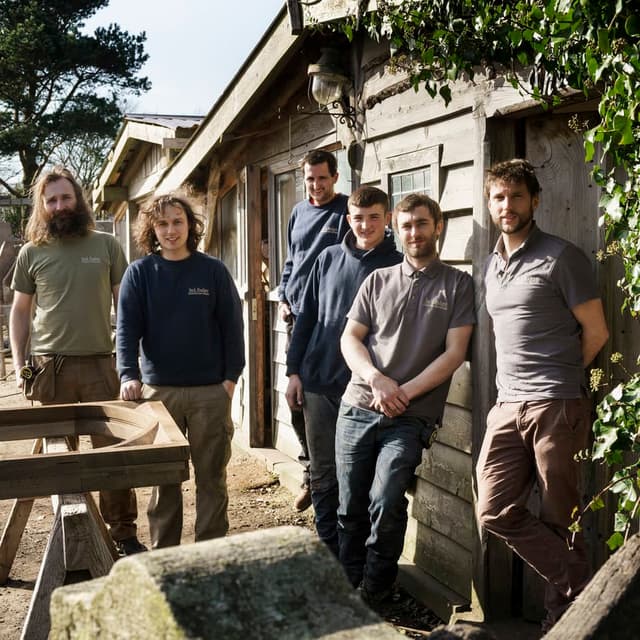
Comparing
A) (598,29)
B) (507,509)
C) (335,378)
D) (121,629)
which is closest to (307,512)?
(335,378)

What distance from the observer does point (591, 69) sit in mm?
2820

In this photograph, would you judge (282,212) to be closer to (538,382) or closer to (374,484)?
(374,484)

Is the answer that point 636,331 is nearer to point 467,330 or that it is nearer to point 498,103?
point 467,330

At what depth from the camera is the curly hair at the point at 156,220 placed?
4.43 metres

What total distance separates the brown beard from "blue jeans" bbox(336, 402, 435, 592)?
5.86 ft

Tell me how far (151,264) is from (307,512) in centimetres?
250

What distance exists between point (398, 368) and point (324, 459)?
94cm

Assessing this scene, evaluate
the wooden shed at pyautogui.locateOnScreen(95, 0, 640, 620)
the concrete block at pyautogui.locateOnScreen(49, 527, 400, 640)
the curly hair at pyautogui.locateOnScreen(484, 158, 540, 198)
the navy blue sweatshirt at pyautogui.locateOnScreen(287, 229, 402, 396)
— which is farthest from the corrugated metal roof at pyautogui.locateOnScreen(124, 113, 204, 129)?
the concrete block at pyautogui.locateOnScreen(49, 527, 400, 640)

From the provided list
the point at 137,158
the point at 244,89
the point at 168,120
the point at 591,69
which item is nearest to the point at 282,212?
the point at 244,89

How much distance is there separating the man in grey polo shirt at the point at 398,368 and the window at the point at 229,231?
469cm

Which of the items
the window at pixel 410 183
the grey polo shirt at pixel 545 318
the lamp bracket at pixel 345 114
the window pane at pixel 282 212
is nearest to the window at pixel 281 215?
the window pane at pixel 282 212

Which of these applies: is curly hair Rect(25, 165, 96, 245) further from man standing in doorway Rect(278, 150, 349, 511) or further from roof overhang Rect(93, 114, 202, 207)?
roof overhang Rect(93, 114, 202, 207)

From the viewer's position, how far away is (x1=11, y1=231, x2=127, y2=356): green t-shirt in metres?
4.86

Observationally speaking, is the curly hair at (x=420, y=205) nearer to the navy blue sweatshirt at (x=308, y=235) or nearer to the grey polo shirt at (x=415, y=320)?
the grey polo shirt at (x=415, y=320)
